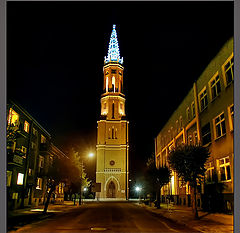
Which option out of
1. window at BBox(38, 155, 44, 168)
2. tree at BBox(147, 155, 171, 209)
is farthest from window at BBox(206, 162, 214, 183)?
window at BBox(38, 155, 44, 168)

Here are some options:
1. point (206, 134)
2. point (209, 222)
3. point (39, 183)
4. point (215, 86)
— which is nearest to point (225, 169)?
point (206, 134)

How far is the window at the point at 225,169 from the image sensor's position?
2127 cm

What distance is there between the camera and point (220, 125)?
22.7 metres

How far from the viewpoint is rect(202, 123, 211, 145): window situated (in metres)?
25.9

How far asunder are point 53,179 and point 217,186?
1535 centimetres

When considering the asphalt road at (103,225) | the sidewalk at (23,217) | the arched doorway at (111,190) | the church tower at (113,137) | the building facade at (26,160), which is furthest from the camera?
the church tower at (113,137)

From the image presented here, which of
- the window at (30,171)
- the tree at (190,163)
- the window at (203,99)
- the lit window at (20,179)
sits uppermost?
the window at (203,99)

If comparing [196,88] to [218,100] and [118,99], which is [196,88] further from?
[118,99]

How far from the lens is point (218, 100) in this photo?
75.9 ft

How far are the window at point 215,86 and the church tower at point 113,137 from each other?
48469mm

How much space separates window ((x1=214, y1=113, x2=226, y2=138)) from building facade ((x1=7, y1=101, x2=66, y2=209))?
670 inches

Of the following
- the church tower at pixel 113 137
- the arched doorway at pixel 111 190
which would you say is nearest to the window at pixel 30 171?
the church tower at pixel 113 137

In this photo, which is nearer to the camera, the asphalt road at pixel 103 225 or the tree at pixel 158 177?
the asphalt road at pixel 103 225

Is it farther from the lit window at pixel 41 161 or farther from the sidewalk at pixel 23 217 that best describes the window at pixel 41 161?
the sidewalk at pixel 23 217
